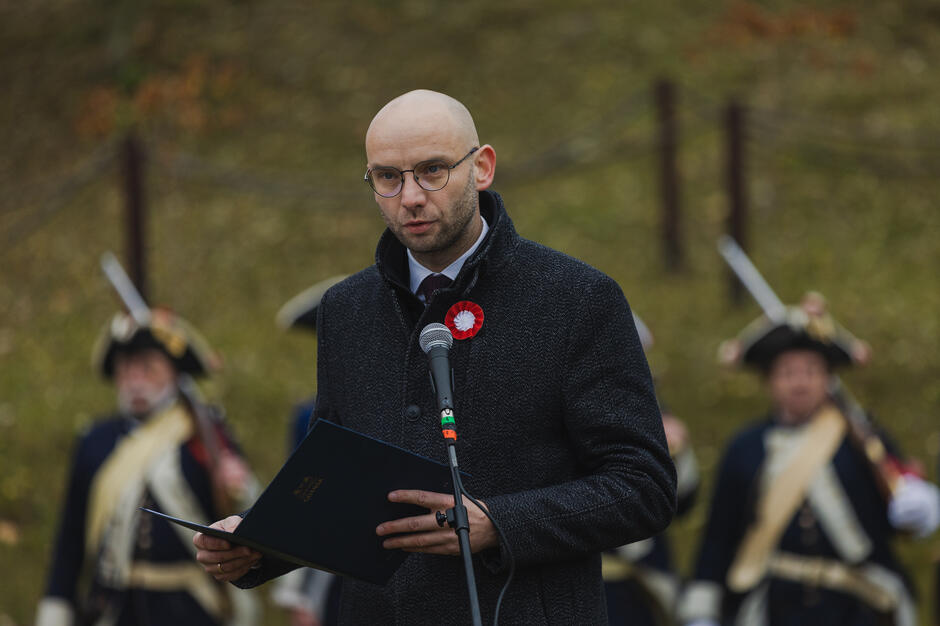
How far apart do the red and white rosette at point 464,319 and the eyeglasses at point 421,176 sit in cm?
25

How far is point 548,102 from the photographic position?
1454 cm

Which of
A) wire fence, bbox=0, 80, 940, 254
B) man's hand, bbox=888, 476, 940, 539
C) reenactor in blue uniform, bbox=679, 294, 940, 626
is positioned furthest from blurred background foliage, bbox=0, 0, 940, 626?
man's hand, bbox=888, 476, 940, 539

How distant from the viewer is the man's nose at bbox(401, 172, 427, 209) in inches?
104

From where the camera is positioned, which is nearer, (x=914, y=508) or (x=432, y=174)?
(x=432, y=174)

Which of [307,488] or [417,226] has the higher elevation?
[417,226]

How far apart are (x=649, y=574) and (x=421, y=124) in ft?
14.5

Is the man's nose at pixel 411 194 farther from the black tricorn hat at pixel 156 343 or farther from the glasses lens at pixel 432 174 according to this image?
the black tricorn hat at pixel 156 343

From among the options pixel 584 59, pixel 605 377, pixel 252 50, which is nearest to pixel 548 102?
pixel 584 59

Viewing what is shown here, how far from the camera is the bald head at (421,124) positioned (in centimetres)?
267

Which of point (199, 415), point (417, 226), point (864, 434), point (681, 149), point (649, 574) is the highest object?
point (417, 226)

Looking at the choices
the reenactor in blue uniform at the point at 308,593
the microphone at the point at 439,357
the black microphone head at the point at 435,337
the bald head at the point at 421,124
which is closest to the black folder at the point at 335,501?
the microphone at the point at 439,357

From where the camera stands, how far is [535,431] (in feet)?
8.70

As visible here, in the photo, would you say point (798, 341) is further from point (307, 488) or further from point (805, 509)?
point (307, 488)

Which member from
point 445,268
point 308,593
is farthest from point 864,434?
point 445,268
